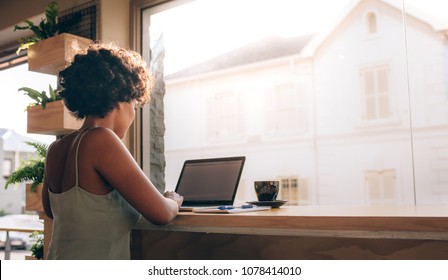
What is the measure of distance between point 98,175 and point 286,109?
12.3 m

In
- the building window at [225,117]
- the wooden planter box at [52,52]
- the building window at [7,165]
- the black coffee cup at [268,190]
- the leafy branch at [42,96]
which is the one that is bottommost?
the black coffee cup at [268,190]

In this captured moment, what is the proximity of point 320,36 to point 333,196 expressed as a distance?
14.7 ft

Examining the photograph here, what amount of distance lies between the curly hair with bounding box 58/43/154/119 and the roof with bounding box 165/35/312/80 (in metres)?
11.2

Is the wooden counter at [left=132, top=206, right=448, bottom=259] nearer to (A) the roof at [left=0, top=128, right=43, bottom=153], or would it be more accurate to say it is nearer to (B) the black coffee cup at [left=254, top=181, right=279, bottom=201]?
(B) the black coffee cup at [left=254, top=181, right=279, bottom=201]

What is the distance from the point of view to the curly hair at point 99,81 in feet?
4.84

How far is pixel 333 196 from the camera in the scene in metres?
12.8

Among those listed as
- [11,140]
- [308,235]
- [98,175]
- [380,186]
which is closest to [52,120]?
[98,175]

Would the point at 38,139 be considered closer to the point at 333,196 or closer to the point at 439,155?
the point at 439,155

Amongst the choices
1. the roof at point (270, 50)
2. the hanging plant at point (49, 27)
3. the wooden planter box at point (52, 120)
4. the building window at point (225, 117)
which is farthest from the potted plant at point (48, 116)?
the building window at point (225, 117)

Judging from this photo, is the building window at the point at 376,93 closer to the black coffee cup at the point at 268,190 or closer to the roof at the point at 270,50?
the roof at the point at 270,50

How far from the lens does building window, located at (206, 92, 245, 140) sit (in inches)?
536

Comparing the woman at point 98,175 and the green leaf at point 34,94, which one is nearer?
the woman at point 98,175

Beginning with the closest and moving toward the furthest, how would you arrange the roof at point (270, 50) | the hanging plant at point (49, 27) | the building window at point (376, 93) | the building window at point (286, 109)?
the hanging plant at point (49, 27), the building window at point (376, 93), the roof at point (270, 50), the building window at point (286, 109)

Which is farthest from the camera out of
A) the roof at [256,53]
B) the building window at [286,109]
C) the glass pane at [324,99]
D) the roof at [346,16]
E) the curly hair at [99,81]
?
the roof at [256,53]
